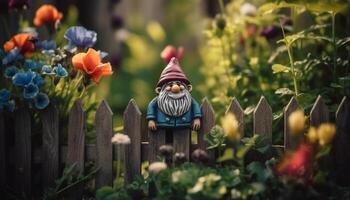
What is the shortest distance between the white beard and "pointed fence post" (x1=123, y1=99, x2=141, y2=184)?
0.52 feet

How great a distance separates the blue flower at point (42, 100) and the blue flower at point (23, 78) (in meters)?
0.10

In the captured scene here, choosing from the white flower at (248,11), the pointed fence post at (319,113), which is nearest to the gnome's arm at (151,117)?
the pointed fence post at (319,113)

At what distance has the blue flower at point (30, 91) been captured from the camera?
312 cm

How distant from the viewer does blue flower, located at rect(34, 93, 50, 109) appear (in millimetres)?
3164

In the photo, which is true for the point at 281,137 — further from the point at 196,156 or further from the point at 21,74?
the point at 21,74

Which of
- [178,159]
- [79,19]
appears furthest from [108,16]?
[178,159]

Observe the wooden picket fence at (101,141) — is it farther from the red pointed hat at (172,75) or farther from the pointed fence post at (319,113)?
the red pointed hat at (172,75)

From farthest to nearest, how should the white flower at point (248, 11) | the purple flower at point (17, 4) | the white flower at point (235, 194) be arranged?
the white flower at point (248, 11)
the purple flower at point (17, 4)
the white flower at point (235, 194)

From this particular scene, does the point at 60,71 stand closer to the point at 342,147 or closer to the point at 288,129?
the point at 288,129

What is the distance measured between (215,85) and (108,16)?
11.0ft

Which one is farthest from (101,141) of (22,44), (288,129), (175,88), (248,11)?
(248,11)

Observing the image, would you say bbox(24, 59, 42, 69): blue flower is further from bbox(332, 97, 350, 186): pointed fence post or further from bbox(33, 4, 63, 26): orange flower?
bbox(332, 97, 350, 186): pointed fence post

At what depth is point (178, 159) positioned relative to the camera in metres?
2.76

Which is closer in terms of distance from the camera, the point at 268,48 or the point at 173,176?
the point at 173,176
